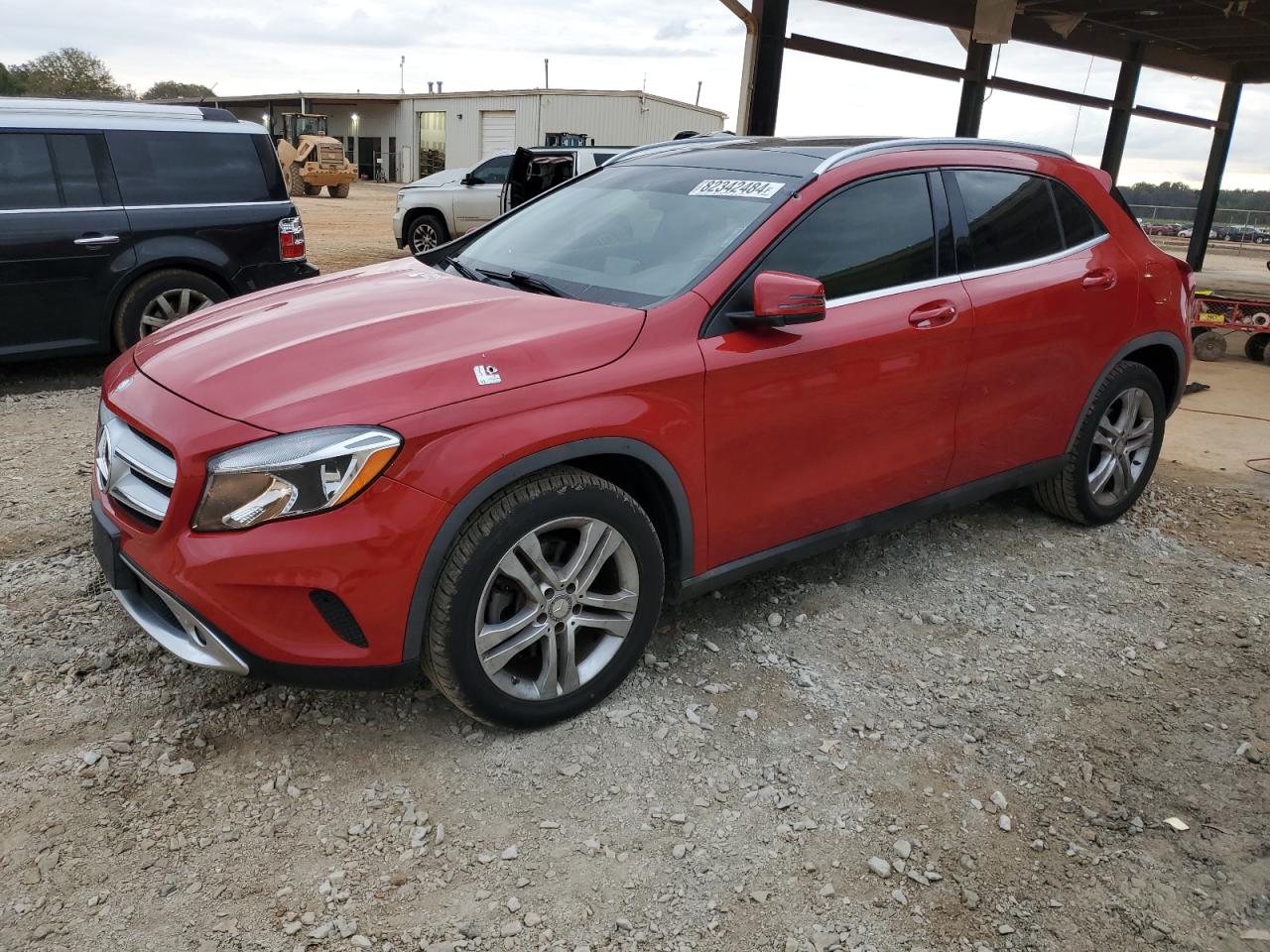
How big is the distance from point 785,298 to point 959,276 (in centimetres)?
Result: 113

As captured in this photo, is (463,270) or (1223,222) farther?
(1223,222)

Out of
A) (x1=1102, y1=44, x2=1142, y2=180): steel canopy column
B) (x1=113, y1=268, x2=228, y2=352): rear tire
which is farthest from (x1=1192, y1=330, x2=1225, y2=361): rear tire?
(x1=113, y1=268, x2=228, y2=352): rear tire

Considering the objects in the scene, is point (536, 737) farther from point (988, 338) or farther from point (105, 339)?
point (105, 339)

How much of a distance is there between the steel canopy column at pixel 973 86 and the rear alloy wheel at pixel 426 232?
7.08 metres

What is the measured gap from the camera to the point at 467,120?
40625 millimetres

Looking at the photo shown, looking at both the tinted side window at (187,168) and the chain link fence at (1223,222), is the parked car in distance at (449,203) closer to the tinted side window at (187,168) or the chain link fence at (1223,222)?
the tinted side window at (187,168)

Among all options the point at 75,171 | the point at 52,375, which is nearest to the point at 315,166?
the point at 52,375

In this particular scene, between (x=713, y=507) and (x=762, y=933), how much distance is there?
1.26m

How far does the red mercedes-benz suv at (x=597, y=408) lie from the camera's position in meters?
2.46

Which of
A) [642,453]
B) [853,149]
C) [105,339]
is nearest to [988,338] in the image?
[853,149]

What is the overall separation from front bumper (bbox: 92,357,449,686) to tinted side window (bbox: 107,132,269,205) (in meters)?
4.88

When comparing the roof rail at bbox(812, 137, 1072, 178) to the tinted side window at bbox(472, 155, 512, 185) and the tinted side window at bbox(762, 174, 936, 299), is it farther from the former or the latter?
the tinted side window at bbox(472, 155, 512, 185)

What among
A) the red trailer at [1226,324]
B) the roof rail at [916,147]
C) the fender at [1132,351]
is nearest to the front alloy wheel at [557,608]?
the roof rail at [916,147]

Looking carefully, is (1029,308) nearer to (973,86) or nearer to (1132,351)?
(1132,351)
